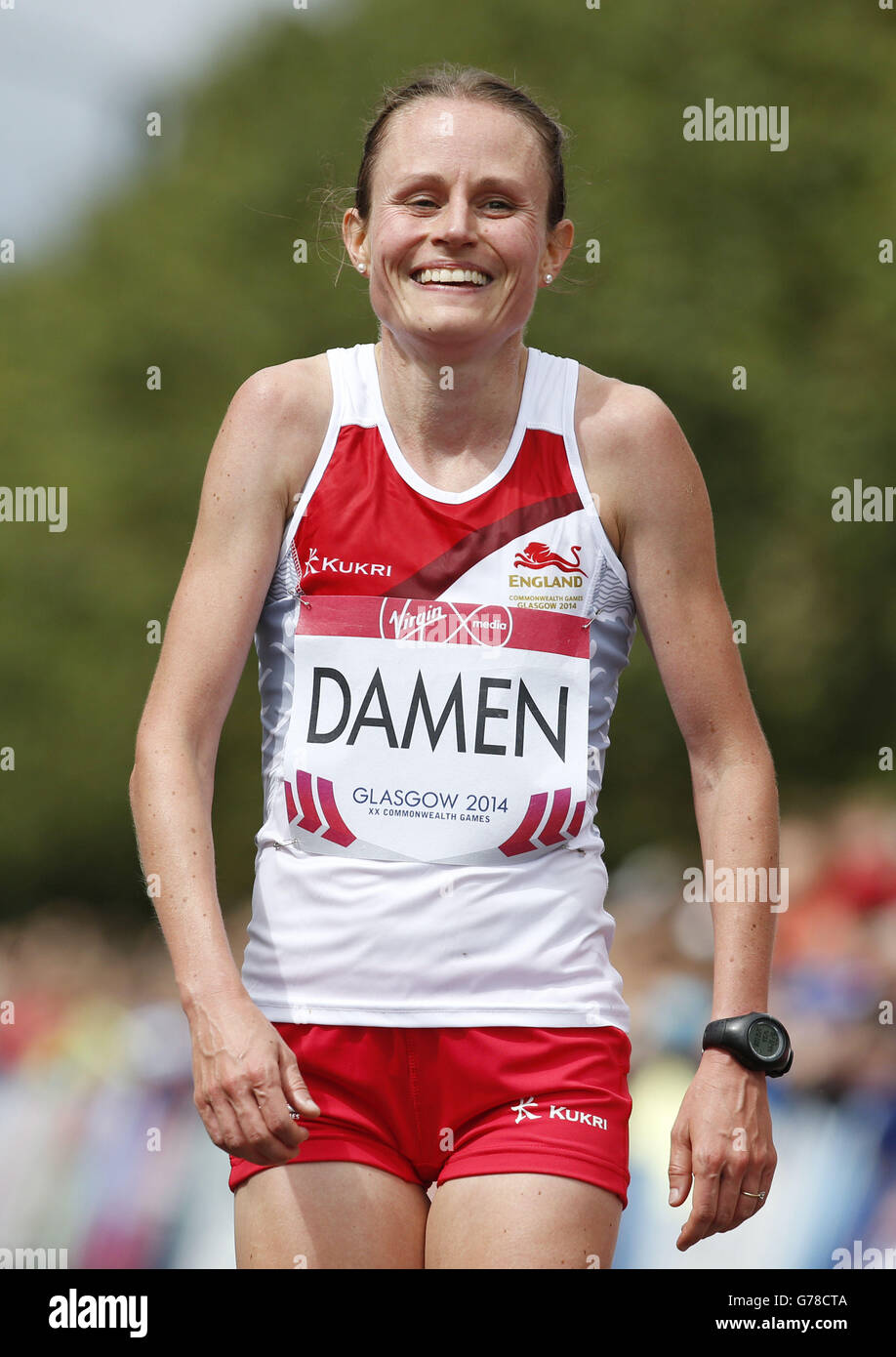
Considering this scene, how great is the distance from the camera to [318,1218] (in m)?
2.64

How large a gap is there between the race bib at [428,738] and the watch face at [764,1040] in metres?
0.40

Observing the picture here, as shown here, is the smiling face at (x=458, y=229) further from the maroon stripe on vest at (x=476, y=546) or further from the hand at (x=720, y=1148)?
the hand at (x=720, y=1148)

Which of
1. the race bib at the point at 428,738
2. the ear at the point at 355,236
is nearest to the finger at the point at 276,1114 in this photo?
the race bib at the point at 428,738

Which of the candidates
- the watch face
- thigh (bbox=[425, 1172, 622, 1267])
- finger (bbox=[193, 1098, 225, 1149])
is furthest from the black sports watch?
finger (bbox=[193, 1098, 225, 1149])

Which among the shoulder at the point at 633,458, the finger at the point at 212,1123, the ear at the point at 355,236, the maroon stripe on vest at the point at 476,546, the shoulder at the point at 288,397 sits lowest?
the finger at the point at 212,1123

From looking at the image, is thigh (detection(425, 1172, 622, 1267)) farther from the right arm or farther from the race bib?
the race bib

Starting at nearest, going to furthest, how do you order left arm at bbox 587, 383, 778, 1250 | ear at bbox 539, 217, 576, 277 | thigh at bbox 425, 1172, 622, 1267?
thigh at bbox 425, 1172, 622, 1267
left arm at bbox 587, 383, 778, 1250
ear at bbox 539, 217, 576, 277

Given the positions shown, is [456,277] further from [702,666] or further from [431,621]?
[702,666]

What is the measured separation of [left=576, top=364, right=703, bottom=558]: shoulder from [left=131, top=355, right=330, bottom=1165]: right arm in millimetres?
439

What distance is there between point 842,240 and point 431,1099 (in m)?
7.51

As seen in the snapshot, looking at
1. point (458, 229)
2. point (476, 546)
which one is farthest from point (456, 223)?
point (476, 546)

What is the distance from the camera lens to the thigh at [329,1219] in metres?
2.63

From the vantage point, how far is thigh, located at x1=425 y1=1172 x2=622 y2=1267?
2574 millimetres
